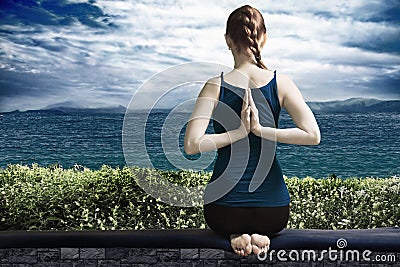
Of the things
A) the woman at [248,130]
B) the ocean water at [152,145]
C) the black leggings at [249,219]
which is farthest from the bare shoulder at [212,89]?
the ocean water at [152,145]

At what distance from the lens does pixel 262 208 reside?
3.52 metres

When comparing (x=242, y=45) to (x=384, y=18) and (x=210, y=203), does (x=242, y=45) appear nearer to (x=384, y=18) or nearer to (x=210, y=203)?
(x=210, y=203)

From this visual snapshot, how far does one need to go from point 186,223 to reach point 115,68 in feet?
4.06

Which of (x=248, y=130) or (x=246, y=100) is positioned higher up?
(x=246, y=100)

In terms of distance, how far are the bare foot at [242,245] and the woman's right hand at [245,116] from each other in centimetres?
56

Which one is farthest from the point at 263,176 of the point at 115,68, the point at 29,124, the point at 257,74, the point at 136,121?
the point at 29,124

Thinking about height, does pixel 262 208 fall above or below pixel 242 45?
below

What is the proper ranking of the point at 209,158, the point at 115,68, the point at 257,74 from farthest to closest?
the point at 115,68, the point at 209,158, the point at 257,74

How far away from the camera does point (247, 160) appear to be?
3504 mm

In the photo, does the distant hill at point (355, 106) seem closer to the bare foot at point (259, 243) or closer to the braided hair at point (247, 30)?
the braided hair at point (247, 30)

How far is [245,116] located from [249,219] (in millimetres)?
567

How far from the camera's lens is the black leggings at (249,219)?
3.52 m

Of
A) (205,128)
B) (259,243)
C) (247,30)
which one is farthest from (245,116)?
(259,243)

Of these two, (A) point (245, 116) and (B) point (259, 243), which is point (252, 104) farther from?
(B) point (259, 243)
